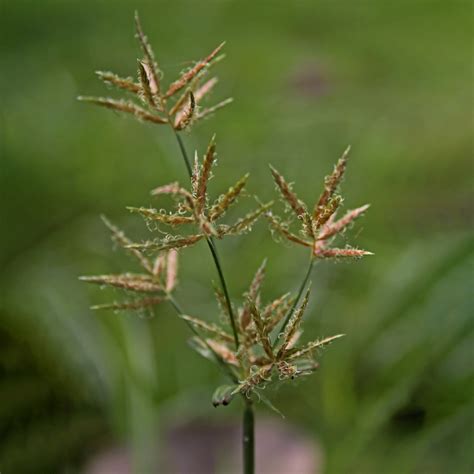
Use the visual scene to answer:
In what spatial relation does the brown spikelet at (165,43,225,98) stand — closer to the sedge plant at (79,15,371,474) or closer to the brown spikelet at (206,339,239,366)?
the sedge plant at (79,15,371,474)

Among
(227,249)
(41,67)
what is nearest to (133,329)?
(227,249)

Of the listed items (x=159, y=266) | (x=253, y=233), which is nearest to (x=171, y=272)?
(x=159, y=266)

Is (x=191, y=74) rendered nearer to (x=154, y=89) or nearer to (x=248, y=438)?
(x=154, y=89)

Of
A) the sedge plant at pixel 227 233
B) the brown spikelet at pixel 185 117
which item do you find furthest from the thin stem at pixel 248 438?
the brown spikelet at pixel 185 117

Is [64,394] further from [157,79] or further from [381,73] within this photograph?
[381,73]

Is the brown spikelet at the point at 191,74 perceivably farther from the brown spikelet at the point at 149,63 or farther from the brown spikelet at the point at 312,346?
the brown spikelet at the point at 312,346

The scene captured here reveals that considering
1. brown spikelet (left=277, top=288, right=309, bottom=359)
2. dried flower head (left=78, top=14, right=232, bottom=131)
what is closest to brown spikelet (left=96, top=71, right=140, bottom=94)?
dried flower head (left=78, top=14, right=232, bottom=131)

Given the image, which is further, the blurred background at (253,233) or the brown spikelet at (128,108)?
the blurred background at (253,233)
